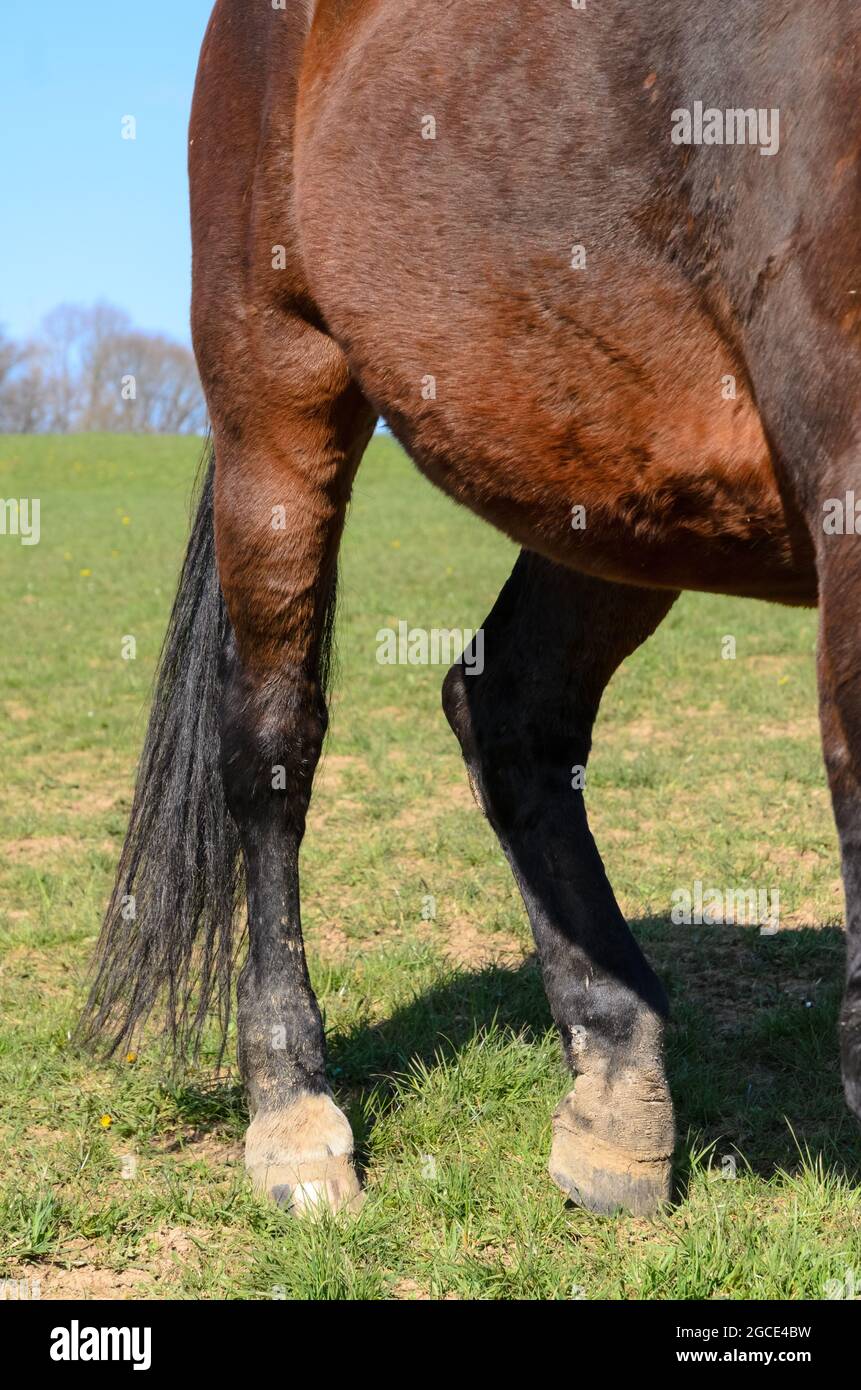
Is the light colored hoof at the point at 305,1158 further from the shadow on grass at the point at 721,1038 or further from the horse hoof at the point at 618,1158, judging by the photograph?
the horse hoof at the point at 618,1158

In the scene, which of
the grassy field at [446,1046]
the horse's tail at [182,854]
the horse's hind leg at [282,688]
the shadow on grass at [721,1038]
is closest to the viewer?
the grassy field at [446,1046]

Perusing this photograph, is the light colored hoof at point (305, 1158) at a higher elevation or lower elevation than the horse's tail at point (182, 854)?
lower

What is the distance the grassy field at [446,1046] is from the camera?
8.07 ft

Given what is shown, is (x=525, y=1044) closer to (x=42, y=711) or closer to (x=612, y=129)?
(x=612, y=129)

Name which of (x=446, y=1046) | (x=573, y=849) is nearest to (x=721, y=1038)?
(x=446, y=1046)

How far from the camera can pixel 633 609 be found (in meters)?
2.96

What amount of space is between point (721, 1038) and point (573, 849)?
0.85 m

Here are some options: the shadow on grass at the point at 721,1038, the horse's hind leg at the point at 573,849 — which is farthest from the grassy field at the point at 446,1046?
the horse's hind leg at the point at 573,849

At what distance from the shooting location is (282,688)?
3000 mm

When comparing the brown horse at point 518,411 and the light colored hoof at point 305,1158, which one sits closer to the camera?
the brown horse at point 518,411

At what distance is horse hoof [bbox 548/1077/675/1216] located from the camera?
2602 mm

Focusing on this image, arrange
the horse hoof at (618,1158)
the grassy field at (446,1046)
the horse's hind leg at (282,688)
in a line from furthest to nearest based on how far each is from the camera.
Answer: the horse's hind leg at (282,688)
the horse hoof at (618,1158)
the grassy field at (446,1046)

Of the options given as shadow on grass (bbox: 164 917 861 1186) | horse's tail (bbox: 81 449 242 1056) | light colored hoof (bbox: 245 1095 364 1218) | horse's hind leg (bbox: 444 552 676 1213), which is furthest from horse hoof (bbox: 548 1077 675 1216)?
horse's tail (bbox: 81 449 242 1056)

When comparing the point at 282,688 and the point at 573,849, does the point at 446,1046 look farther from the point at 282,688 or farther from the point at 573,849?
the point at 282,688
